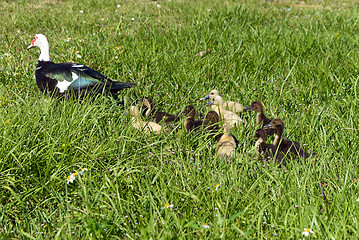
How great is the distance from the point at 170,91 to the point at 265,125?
5.41ft

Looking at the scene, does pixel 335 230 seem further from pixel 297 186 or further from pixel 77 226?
pixel 77 226

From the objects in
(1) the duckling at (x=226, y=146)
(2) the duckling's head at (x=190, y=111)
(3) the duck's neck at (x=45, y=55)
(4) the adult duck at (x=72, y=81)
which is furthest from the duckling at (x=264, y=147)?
(3) the duck's neck at (x=45, y=55)

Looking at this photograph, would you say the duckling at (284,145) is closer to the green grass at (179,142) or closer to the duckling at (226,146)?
the green grass at (179,142)

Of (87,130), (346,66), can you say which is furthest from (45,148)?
(346,66)

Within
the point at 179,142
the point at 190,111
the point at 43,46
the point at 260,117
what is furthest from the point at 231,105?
the point at 43,46

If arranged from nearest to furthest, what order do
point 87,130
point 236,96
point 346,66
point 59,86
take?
point 87,130 < point 59,86 < point 236,96 < point 346,66

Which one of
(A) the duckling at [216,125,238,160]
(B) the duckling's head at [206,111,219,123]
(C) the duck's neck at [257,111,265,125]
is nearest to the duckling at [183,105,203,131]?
(B) the duckling's head at [206,111,219,123]

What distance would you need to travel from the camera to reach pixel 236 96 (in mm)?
5109

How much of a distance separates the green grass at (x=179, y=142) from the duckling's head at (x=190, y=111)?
0.40 metres

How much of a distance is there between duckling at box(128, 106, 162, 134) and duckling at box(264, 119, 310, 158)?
3.55 ft

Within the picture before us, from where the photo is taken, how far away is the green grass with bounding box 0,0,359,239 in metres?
2.68

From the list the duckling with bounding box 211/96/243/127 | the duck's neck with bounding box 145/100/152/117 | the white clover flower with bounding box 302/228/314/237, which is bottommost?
the duck's neck with bounding box 145/100/152/117

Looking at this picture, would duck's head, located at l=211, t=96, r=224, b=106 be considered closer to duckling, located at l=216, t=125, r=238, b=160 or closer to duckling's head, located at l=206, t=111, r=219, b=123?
duckling's head, located at l=206, t=111, r=219, b=123

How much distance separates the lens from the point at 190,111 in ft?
14.1
